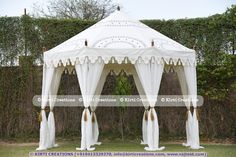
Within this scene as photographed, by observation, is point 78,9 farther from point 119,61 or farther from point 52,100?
point 119,61

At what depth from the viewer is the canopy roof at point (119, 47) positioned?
255 inches

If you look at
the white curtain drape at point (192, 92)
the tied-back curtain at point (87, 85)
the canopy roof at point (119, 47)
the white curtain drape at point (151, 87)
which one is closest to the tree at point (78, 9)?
the canopy roof at point (119, 47)

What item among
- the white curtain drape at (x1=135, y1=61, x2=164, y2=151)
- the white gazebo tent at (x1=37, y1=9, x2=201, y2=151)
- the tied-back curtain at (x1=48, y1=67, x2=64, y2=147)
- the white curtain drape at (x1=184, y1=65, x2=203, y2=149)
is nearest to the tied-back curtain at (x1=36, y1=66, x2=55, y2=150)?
the white gazebo tent at (x1=37, y1=9, x2=201, y2=151)

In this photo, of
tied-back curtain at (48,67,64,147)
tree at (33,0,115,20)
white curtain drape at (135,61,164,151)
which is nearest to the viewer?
white curtain drape at (135,61,164,151)

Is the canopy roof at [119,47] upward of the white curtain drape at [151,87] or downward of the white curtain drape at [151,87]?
upward

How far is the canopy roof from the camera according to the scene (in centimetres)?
647

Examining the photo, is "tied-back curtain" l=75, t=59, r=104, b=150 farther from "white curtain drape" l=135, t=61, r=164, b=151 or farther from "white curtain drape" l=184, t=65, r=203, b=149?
"white curtain drape" l=184, t=65, r=203, b=149

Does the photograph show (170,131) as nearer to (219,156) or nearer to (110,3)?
(219,156)

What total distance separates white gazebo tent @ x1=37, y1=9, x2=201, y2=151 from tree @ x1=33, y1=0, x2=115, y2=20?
7.18 metres

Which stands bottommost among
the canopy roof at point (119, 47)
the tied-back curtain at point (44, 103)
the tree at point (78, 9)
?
the tied-back curtain at point (44, 103)

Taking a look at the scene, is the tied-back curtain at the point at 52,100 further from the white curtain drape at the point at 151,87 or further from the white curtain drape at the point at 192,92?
the white curtain drape at the point at 192,92

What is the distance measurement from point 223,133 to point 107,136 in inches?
125

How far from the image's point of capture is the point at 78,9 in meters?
14.8

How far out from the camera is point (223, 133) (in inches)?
362
